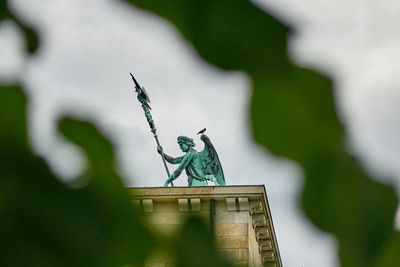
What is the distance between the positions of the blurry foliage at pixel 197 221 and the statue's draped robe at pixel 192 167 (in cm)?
1321

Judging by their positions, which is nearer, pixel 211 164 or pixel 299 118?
pixel 299 118

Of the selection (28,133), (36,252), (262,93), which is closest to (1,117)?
(28,133)

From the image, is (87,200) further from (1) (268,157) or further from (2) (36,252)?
(1) (268,157)

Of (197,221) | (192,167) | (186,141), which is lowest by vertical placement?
(197,221)

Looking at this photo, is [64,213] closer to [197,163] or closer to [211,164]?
[211,164]

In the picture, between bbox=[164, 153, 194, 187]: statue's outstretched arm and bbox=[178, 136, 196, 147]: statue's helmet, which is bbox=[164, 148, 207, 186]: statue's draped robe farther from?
bbox=[178, 136, 196, 147]: statue's helmet

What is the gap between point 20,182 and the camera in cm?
85

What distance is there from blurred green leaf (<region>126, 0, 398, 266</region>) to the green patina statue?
13.1 metres

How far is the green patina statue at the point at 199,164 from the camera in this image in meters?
14.2

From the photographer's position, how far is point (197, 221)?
0.87m

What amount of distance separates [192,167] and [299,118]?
1361 centimetres

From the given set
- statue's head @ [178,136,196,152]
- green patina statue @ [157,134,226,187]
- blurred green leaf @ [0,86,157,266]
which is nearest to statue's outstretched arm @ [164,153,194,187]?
green patina statue @ [157,134,226,187]

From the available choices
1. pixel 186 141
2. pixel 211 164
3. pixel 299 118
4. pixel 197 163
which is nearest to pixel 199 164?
pixel 197 163

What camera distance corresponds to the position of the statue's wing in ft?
46.6
